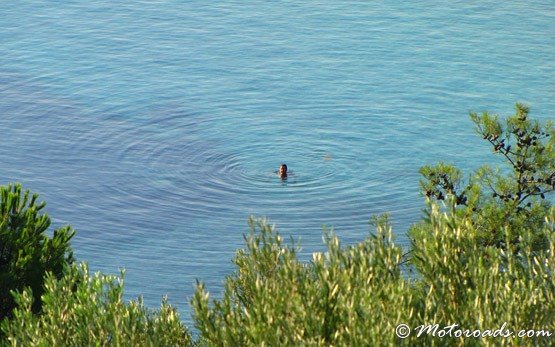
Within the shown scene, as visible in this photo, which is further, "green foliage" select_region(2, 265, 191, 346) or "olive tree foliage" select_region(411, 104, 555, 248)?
"olive tree foliage" select_region(411, 104, 555, 248)

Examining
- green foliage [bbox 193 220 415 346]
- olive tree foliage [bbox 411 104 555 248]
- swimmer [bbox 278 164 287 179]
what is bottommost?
green foliage [bbox 193 220 415 346]

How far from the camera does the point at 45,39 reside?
5788cm

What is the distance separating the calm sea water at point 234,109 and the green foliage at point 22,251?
995cm

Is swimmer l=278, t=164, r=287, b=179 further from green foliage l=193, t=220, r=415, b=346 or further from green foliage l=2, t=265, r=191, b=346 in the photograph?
green foliage l=193, t=220, r=415, b=346

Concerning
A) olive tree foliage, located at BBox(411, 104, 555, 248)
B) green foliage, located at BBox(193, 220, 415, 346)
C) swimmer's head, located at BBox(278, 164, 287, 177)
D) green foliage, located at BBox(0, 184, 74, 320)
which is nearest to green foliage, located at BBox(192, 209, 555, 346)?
green foliage, located at BBox(193, 220, 415, 346)

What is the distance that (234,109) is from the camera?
160ft

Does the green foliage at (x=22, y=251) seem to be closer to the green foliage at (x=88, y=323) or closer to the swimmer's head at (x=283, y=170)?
the green foliage at (x=88, y=323)

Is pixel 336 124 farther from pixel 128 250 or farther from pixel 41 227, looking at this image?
pixel 41 227

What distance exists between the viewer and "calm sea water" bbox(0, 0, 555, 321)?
37969mm

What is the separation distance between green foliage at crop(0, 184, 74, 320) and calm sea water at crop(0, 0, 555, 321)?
995 cm

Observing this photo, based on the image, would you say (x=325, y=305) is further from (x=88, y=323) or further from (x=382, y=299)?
(x=88, y=323)

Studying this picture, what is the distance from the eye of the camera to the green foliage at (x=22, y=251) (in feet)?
71.2

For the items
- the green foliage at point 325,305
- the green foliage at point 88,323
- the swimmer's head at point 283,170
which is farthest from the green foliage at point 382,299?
the swimmer's head at point 283,170

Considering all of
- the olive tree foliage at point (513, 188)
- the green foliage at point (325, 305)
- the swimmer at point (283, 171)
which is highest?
the swimmer at point (283, 171)
